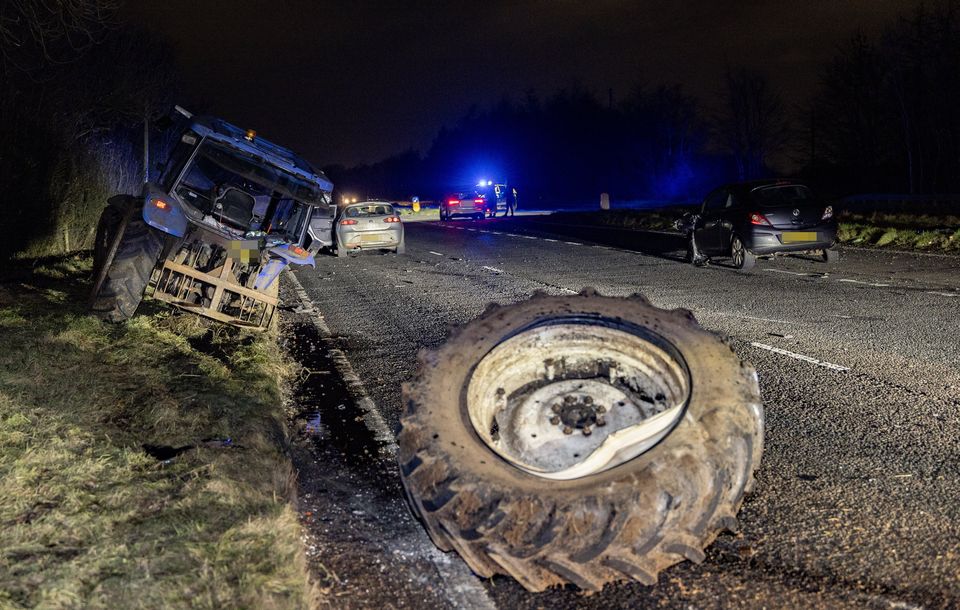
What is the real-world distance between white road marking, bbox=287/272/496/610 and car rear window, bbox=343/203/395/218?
10990 millimetres

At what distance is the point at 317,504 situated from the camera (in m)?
4.12

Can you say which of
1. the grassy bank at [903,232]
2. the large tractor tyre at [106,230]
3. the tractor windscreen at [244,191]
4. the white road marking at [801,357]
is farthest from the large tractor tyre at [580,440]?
the grassy bank at [903,232]

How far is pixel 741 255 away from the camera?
46.0ft

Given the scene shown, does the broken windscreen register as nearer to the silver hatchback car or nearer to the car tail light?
the car tail light

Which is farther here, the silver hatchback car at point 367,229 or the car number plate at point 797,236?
the silver hatchback car at point 367,229

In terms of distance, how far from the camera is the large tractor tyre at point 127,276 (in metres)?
8.62

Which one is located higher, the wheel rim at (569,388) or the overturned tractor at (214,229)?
the overturned tractor at (214,229)

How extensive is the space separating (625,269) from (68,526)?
40.6ft

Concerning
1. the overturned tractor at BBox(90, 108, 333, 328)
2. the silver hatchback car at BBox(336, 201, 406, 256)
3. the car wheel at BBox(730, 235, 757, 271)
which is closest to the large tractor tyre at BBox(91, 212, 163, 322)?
the overturned tractor at BBox(90, 108, 333, 328)

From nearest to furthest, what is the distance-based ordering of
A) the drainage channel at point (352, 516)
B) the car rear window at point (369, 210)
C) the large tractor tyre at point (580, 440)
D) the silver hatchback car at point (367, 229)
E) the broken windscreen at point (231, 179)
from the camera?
1. the large tractor tyre at point (580, 440)
2. the drainage channel at point (352, 516)
3. the broken windscreen at point (231, 179)
4. the silver hatchback car at point (367, 229)
5. the car rear window at point (369, 210)

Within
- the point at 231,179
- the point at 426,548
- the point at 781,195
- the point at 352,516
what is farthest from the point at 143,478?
Answer: the point at 781,195

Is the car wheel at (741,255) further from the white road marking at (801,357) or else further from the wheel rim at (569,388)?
the wheel rim at (569,388)

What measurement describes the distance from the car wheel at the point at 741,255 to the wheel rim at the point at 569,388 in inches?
419

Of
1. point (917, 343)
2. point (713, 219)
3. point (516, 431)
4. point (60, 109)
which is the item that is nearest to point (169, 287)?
point (516, 431)
